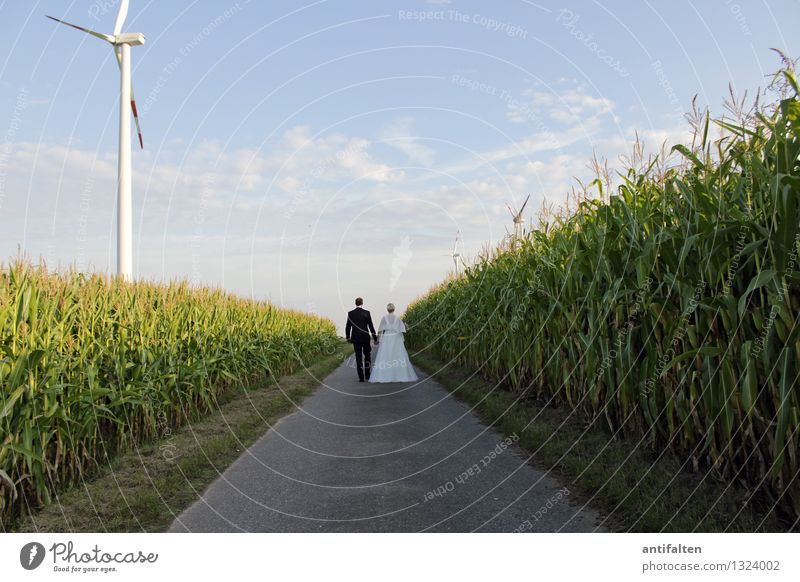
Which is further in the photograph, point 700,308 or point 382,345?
point 382,345

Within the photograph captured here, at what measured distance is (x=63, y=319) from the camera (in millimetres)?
6625

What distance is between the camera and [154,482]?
603cm

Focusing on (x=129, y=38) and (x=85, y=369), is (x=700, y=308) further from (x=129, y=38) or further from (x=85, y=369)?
(x=129, y=38)

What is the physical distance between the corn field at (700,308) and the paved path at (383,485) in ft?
4.67

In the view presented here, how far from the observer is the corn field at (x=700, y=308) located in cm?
426

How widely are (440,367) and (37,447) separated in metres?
15.1

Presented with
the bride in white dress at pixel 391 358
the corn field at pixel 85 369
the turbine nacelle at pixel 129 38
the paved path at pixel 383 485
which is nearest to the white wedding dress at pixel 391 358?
the bride in white dress at pixel 391 358

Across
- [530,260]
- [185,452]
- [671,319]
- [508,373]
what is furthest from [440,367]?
[671,319]

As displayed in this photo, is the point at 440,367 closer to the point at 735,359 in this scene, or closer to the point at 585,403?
the point at 585,403

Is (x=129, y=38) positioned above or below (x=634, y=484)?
above

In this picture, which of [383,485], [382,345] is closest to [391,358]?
[382,345]

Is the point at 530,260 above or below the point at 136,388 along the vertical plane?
above

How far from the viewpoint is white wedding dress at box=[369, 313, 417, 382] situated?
703 inches

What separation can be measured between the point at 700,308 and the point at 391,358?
527 inches
